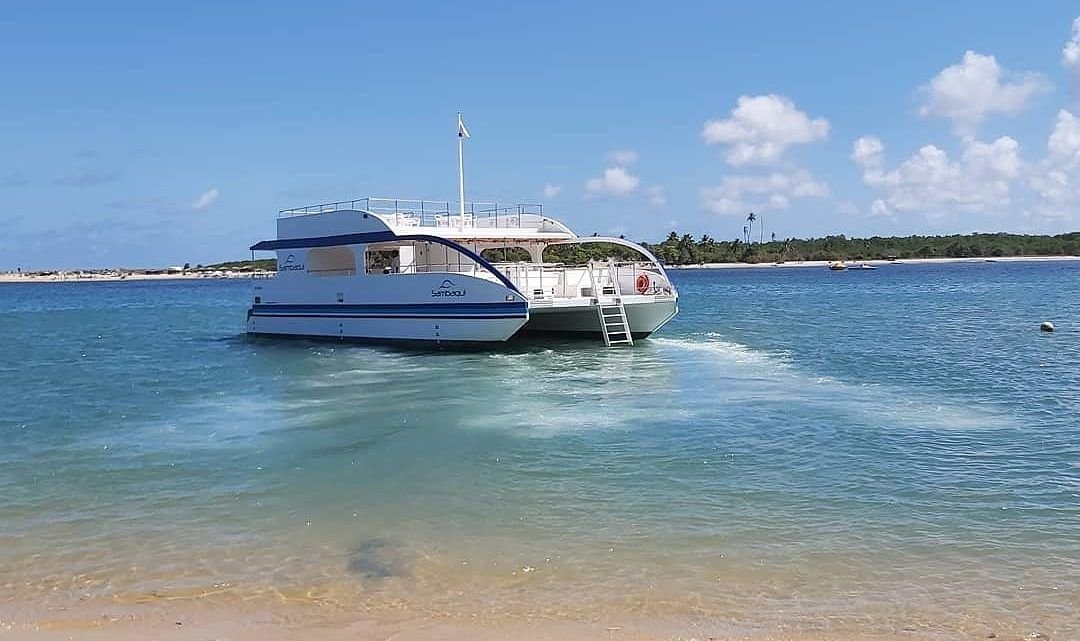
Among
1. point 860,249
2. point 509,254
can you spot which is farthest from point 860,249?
point 509,254

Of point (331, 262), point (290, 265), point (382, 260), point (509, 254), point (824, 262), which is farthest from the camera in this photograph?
point (824, 262)

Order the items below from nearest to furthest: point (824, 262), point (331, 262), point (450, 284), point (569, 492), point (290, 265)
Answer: point (569, 492)
point (450, 284)
point (290, 265)
point (331, 262)
point (824, 262)

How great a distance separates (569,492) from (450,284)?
15.0 m

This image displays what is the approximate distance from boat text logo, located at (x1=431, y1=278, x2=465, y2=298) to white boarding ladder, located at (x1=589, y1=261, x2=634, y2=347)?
375 cm

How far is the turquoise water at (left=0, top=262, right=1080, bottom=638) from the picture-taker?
7.16 meters

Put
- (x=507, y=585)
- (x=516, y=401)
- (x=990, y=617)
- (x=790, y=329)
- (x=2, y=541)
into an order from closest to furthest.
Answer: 1. (x=990, y=617)
2. (x=507, y=585)
3. (x=2, y=541)
4. (x=516, y=401)
5. (x=790, y=329)

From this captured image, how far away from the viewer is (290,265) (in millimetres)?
30391

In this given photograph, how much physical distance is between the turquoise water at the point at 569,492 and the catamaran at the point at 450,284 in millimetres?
2842

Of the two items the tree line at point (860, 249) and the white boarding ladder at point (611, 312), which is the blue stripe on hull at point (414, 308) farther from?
the tree line at point (860, 249)

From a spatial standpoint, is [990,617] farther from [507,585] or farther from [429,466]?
[429,466]

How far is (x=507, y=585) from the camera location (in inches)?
289

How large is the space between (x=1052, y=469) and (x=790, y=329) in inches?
898

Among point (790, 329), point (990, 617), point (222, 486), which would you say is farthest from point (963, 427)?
point (790, 329)

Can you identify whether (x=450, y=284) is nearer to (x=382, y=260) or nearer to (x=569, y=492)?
(x=382, y=260)
